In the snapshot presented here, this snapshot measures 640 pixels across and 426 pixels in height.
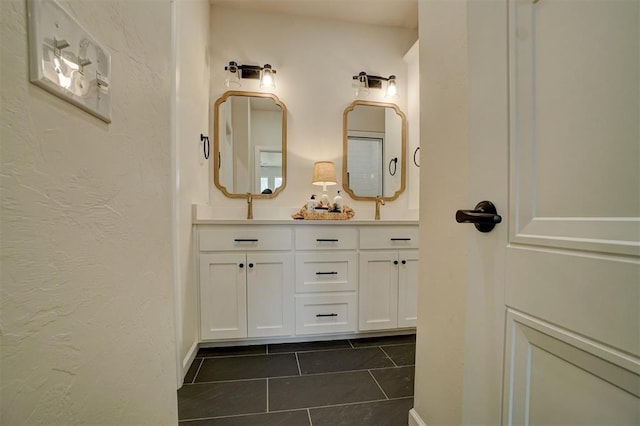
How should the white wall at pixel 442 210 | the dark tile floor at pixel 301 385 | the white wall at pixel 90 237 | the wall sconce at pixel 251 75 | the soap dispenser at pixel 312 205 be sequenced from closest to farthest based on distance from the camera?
the white wall at pixel 90 237 → the white wall at pixel 442 210 → the dark tile floor at pixel 301 385 → the soap dispenser at pixel 312 205 → the wall sconce at pixel 251 75

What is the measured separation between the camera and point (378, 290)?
191cm

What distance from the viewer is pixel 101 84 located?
18.8 inches

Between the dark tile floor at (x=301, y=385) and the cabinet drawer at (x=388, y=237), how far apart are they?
71cm

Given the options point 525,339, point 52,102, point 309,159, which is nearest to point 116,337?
point 52,102

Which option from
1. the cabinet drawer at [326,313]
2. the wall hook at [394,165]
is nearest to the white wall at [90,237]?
the cabinet drawer at [326,313]

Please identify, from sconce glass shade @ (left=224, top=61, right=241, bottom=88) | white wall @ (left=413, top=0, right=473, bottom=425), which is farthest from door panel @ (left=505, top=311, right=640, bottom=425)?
sconce glass shade @ (left=224, top=61, right=241, bottom=88)

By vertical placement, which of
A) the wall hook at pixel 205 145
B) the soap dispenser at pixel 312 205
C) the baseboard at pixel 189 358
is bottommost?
the baseboard at pixel 189 358

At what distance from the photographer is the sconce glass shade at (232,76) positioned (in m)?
2.15

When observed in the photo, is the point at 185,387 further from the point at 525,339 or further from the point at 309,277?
the point at 525,339

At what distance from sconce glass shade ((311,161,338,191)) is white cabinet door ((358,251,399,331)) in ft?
2.33

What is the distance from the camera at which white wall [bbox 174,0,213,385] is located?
140cm

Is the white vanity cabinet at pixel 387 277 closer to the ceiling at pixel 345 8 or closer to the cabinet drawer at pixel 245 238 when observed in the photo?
the cabinet drawer at pixel 245 238

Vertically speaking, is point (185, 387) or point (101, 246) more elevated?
point (101, 246)

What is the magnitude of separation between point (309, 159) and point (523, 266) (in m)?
2.02
